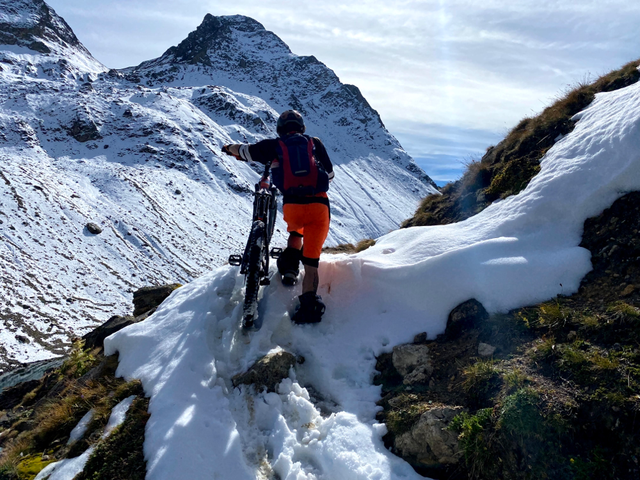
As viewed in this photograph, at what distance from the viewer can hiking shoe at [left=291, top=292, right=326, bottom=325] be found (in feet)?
17.9

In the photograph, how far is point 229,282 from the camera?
19.6 feet

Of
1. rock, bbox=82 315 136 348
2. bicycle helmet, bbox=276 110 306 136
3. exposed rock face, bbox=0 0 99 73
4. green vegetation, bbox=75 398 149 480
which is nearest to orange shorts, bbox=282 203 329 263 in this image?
bicycle helmet, bbox=276 110 306 136

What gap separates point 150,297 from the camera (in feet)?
28.1

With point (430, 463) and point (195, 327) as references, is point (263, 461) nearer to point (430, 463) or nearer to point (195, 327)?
point (430, 463)

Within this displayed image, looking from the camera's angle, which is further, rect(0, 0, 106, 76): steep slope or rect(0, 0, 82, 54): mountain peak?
rect(0, 0, 82, 54): mountain peak

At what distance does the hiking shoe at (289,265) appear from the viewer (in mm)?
5838

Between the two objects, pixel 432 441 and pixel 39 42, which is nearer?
pixel 432 441

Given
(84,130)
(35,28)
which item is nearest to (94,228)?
(84,130)

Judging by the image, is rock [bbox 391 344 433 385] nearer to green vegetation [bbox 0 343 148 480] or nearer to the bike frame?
the bike frame

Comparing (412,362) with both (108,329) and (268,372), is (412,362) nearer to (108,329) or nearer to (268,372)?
(268,372)

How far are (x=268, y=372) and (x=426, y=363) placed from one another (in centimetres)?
196

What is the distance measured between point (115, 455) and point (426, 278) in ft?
14.5

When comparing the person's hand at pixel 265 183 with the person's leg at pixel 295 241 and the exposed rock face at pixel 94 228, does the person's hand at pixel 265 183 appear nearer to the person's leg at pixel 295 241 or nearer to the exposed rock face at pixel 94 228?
the person's leg at pixel 295 241

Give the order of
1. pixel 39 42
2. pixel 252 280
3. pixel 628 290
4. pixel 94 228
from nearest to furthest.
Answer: pixel 628 290 < pixel 252 280 < pixel 94 228 < pixel 39 42
